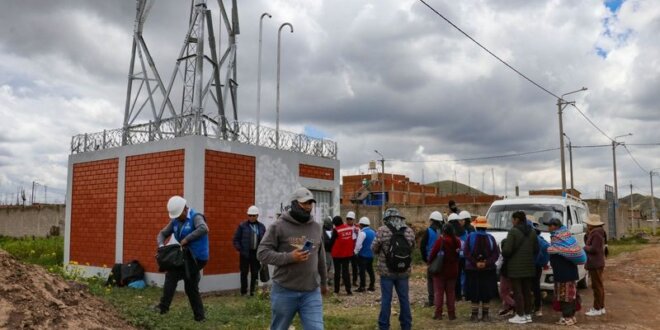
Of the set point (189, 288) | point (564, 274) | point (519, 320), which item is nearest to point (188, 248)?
point (189, 288)

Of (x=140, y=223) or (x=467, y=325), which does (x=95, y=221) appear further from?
(x=467, y=325)

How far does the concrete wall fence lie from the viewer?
107ft

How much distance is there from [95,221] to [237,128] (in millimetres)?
4284

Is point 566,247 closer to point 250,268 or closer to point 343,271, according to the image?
point 343,271

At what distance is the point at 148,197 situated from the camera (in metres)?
12.2

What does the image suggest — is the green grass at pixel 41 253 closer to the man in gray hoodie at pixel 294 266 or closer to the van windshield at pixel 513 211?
the van windshield at pixel 513 211

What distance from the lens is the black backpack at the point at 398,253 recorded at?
6.87 m

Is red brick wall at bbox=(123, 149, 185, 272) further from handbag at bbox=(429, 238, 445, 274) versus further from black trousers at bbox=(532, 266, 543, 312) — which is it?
black trousers at bbox=(532, 266, 543, 312)

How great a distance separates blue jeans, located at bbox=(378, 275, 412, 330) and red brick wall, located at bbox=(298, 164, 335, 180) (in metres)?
7.03

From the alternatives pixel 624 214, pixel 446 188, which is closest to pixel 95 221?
pixel 624 214

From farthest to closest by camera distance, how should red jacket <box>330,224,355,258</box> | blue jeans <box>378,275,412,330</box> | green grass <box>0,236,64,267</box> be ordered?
green grass <box>0,236,64,267</box> < red jacket <box>330,224,355,258</box> < blue jeans <box>378,275,412,330</box>

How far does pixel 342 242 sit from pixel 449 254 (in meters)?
3.55

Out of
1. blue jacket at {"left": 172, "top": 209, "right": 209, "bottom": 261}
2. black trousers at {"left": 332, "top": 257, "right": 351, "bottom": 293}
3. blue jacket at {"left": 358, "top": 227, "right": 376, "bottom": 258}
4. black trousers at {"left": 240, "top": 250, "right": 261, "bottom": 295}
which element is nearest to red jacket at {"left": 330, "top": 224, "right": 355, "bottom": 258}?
black trousers at {"left": 332, "top": 257, "right": 351, "bottom": 293}

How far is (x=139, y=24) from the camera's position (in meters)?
14.9
